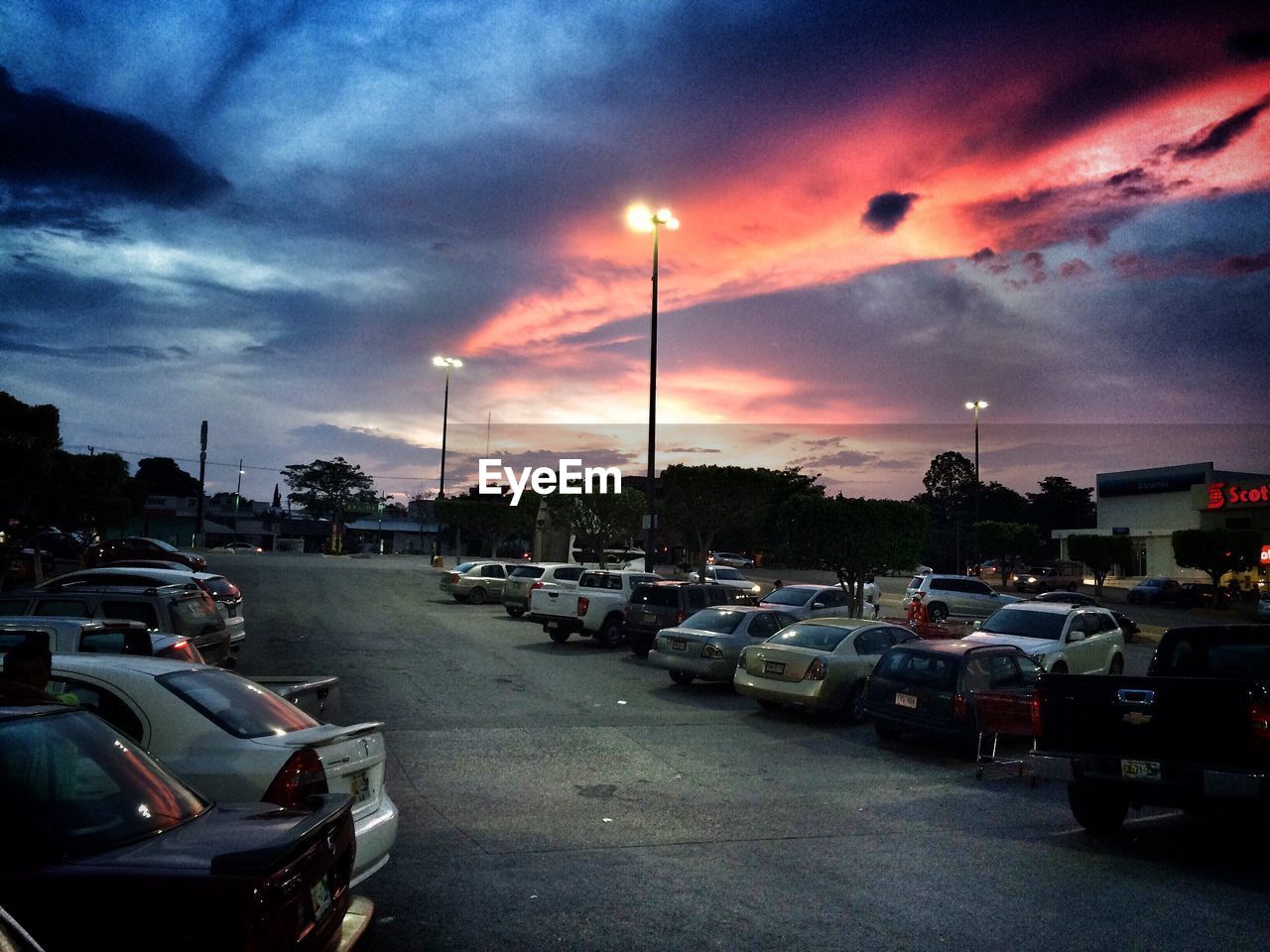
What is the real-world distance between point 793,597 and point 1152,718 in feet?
48.0

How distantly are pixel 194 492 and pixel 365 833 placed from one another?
133325mm

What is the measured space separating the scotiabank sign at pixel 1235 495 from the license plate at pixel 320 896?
55603mm

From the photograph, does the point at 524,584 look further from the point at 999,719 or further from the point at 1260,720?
the point at 1260,720

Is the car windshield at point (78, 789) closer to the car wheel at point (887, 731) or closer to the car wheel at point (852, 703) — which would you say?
the car wheel at point (887, 731)

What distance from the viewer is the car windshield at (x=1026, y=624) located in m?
16.2

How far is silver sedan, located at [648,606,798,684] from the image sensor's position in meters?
15.5

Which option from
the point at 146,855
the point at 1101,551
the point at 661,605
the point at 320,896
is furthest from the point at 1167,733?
the point at 1101,551

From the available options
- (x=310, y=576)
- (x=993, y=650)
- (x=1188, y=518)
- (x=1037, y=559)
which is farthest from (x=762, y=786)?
(x=1037, y=559)

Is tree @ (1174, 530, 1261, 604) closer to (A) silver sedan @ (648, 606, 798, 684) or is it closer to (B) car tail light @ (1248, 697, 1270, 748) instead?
(A) silver sedan @ (648, 606, 798, 684)

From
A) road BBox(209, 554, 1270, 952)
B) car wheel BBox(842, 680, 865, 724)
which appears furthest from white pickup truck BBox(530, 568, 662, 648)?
car wheel BBox(842, 680, 865, 724)

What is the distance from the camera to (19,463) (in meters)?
28.7

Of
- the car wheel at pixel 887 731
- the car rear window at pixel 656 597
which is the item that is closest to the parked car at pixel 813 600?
the car rear window at pixel 656 597

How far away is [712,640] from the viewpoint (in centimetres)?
1567

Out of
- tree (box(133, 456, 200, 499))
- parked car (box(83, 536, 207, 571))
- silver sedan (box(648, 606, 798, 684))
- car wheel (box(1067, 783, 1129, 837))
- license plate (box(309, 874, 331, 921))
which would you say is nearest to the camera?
license plate (box(309, 874, 331, 921))
